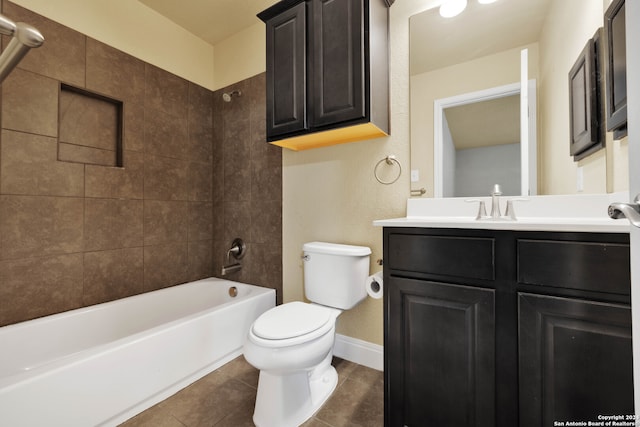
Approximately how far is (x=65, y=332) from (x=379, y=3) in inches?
104

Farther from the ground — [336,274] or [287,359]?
[336,274]

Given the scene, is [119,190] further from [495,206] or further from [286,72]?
[495,206]

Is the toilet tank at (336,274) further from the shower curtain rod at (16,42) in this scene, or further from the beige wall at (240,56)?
the beige wall at (240,56)

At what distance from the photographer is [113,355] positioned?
1235 millimetres

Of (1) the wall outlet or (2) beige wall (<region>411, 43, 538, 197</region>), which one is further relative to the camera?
(2) beige wall (<region>411, 43, 538, 197</region>)

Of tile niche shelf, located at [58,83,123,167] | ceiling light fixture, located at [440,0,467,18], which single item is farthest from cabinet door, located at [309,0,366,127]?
tile niche shelf, located at [58,83,123,167]

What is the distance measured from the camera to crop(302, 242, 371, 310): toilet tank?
158 centimetres

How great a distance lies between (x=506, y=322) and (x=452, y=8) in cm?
161

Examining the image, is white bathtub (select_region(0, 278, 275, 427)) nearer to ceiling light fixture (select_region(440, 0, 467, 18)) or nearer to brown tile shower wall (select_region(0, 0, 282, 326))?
brown tile shower wall (select_region(0, 0, 282, 326))

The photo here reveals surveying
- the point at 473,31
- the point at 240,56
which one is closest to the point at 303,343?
the point at 473,31

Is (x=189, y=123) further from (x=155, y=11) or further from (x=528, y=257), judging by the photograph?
(x=528, y=257)

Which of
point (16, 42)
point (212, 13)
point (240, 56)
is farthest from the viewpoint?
point (240, 56)

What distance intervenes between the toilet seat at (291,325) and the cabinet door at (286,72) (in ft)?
3.44

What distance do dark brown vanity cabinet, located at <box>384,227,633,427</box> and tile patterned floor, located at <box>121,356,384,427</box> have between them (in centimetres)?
32
